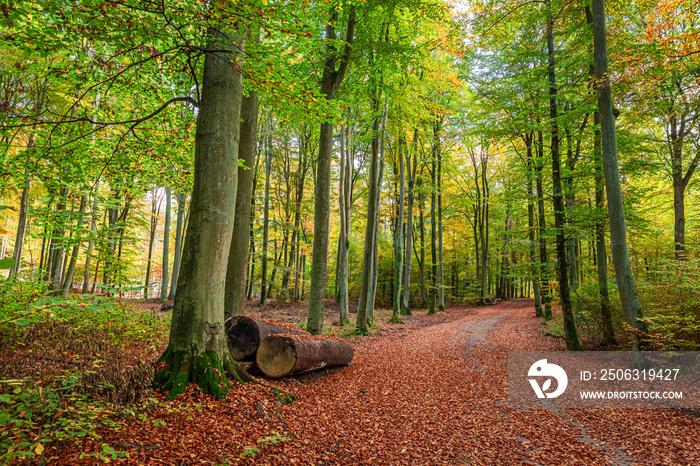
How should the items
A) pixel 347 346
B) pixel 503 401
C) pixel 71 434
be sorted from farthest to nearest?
pixel 347 346 < pixel 503 401 < pixel 71 434

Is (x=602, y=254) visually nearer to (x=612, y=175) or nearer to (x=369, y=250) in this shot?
(x=612, y=175)

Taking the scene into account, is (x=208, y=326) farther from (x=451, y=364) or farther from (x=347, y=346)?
(x=451, y=364)

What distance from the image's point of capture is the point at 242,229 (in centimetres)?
689

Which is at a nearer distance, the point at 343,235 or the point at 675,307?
the point at 675,307

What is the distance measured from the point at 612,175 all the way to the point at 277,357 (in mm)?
7743

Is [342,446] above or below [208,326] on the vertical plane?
below

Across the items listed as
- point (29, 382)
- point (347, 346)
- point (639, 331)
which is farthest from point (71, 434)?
point (639, 331)

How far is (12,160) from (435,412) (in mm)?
7442

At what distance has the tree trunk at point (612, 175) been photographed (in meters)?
6.55

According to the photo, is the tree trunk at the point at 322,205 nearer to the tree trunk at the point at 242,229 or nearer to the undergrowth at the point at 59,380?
the tree trunk at the point at 242,229

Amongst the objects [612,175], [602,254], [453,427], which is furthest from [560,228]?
[453,427]

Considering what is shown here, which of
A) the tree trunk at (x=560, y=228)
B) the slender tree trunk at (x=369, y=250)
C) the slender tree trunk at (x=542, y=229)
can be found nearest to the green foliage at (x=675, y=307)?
the tree trunk at (x=560, y=228)

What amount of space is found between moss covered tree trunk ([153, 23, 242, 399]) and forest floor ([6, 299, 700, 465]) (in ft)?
1.04

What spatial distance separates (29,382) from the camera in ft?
10.5
